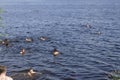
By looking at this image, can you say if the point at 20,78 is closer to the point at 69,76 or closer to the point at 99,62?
the point at 69,76

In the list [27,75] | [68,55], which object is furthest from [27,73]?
[68,55]

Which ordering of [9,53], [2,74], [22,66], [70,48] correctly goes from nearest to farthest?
[2,74], [22,66], [9,53], [70,48]

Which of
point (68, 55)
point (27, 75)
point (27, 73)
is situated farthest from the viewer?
point (68, 55)

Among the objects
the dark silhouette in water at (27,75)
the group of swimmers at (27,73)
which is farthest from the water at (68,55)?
the dark silhouette in water at (27,75)

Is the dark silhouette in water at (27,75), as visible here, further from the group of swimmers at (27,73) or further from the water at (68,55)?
the water at (68,55)

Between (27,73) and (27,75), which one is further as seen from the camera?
(27,73)

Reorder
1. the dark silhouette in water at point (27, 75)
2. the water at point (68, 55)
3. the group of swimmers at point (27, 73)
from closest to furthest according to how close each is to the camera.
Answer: the group of swimmers at point (27, 73) → the dark silhouette in water at point (27, 75) → the water at point (68, 55)

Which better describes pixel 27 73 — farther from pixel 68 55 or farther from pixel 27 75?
pixel 68 55

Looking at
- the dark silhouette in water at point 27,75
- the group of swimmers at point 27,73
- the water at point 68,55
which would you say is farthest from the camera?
the water at point 68,55

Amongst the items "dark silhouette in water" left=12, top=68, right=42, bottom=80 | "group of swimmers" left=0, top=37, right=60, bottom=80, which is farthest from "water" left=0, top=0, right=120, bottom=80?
"dark silhouette in water" left=12, top=68, right=42, bottom=80

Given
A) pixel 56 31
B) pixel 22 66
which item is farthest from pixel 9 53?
pixel 56 31

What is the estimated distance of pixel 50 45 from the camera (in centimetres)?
4244

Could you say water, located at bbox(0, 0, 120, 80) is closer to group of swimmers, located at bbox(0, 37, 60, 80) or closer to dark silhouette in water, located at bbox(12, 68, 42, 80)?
group of swimmers, located at bbox(0, 37, 60, 80)

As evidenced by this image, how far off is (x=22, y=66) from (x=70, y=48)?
10170 millimetres
